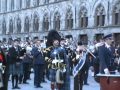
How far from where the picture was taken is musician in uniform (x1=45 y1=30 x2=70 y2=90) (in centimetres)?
1057

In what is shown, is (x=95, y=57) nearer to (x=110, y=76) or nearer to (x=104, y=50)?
(x=104, y=50)

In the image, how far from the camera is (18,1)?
5600 centimetres

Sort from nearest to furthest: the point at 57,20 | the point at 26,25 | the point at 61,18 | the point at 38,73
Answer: the point at 38,73, the point at 61,18, the point at 57,20, the point at 26,25

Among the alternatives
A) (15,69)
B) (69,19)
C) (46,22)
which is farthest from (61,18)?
A: (15,69)

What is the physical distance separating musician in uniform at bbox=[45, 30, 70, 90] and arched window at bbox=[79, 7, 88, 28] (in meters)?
28.8

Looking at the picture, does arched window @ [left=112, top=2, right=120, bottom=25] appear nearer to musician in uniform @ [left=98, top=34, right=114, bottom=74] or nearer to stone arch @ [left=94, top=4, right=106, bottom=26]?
stone arch @ [left=94, top=4, right=106, bottom=26]

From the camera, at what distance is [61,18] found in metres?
43.8

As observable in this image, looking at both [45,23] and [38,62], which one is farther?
[45,23]

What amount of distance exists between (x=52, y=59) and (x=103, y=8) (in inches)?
1041

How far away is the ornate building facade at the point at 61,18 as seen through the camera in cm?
3625

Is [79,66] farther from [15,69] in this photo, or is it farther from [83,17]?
[83,17]

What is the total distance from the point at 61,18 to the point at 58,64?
33189mm

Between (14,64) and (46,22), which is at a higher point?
(46,22)

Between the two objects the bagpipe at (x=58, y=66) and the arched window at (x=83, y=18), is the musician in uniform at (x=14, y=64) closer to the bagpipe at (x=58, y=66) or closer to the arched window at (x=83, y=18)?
the bagpipe at (x=58, y=66)
